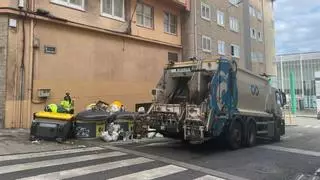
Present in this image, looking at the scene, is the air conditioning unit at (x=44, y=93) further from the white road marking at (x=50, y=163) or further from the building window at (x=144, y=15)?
the building window at (x=144, y=15)

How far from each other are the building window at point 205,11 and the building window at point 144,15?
20.1ft

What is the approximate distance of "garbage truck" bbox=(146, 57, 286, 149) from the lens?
13219mm

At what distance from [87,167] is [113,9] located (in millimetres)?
13892

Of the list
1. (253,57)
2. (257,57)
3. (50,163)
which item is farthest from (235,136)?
(257,57)

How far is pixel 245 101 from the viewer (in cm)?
1584

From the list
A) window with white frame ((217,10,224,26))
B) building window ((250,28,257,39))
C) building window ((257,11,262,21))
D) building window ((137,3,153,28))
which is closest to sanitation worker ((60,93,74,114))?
building window ((137,3,153,28))

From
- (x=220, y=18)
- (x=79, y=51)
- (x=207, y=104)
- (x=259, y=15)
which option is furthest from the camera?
(x=259, y=15)

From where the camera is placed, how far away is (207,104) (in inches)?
519

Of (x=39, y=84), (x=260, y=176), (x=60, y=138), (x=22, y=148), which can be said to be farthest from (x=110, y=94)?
(x=260, y=176)

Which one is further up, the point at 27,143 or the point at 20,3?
the point at 20,3

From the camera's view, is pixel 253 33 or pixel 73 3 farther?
pixel 253 33

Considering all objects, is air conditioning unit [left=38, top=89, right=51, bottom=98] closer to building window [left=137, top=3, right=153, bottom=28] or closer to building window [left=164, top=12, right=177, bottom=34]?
building window [left=137, top=3, right=153, bottom=28]

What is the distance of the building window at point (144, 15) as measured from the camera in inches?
971

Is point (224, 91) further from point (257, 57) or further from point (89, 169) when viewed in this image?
point (257, 57)
